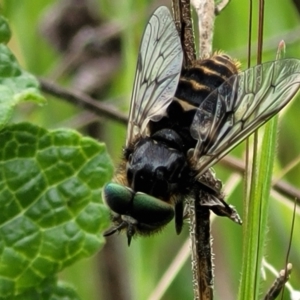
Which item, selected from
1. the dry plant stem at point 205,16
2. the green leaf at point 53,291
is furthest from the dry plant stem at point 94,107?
the green leaf at point 53,291

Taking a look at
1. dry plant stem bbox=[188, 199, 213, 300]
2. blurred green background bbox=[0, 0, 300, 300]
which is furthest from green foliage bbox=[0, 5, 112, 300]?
blurred green background bbox=[0, 0, 300, 300]

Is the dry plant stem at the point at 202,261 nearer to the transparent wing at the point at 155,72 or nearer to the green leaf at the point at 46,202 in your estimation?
the green leaf at the point at 46,202

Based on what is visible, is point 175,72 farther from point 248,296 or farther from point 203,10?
point 248,296

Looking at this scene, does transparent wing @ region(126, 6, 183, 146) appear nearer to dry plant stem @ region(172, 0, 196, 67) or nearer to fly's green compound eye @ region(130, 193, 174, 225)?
dry plant stem @ region(172, 0, 196, 67)

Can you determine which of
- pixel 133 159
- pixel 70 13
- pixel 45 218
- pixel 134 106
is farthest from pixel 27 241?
pixel 70 13

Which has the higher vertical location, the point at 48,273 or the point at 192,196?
the point at 192,196
